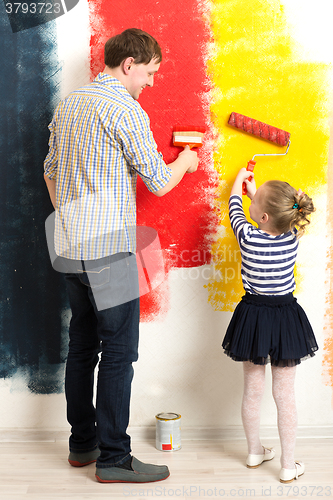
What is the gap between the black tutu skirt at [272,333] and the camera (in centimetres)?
140

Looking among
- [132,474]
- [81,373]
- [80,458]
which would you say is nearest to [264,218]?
[81,373]

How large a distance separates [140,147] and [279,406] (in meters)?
0.94

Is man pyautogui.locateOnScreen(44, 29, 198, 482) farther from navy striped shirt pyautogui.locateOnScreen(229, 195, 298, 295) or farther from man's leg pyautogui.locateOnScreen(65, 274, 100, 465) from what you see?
navy striped shirt pyautogui.locateOnScreen(229, 195, 298, 295)

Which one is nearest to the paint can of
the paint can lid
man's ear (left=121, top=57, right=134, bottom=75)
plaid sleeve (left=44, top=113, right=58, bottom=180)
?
the paint can lid

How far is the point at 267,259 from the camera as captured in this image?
4.59ft

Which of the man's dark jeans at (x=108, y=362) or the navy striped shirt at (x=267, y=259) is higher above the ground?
the navy striped shirt at (x=267, y=259)

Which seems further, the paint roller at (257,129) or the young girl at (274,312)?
the paint roller at (257,129)

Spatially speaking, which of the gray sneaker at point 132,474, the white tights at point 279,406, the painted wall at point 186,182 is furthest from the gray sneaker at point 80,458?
the white tights at point 279,406

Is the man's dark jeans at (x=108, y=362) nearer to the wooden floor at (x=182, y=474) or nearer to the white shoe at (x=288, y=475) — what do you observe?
the wooden floor at (x=182, y=474)

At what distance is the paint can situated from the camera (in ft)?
5.30

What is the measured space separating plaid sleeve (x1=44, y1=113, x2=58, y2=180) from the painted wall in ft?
0.63

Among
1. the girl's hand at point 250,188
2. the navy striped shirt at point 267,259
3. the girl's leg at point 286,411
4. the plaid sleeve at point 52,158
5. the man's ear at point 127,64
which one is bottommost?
the girl's leg at point 286,411

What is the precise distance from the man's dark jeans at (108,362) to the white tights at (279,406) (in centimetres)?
40

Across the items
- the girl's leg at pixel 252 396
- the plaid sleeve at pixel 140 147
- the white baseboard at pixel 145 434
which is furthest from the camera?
the white baseboard at pixel 145 434
